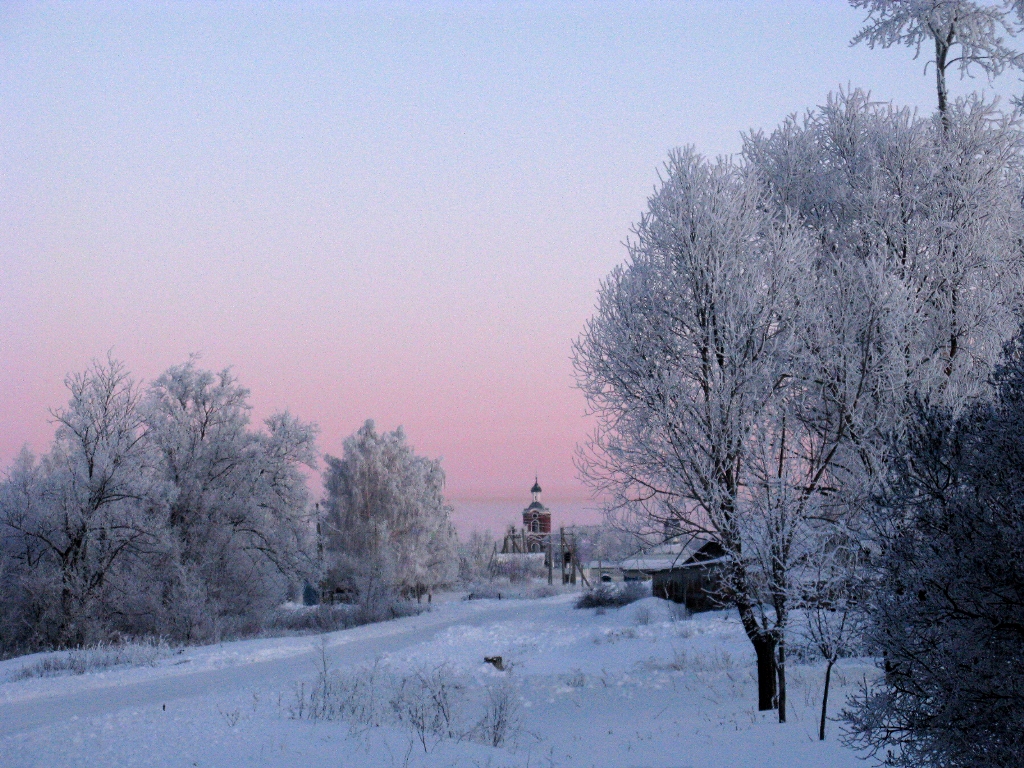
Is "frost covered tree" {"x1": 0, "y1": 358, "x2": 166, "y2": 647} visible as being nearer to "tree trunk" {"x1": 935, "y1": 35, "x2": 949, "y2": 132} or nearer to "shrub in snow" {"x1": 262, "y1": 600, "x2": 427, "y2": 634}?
"shrub in snow" {"x1": 262, "y1": 600, "x2": 427, "y2": 634}

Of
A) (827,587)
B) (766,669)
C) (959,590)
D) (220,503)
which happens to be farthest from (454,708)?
(220,503)

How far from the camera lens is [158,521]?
24.7 metres

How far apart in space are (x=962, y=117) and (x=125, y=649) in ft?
65.5

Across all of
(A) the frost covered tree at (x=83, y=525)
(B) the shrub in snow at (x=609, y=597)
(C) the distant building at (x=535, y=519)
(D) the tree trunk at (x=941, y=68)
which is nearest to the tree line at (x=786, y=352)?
(D) the tree trunk at (x=941, y=68)

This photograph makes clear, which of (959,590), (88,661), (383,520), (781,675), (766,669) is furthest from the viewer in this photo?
(383,520)

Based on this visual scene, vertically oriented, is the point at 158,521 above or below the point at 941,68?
below

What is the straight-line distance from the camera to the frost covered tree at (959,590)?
4285 mm

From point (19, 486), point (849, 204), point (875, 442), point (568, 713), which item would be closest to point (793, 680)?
point (568, 713)

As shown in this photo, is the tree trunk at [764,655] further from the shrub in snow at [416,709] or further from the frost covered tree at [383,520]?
the frost covered tree at [383,520]

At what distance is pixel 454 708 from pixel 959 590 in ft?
32.3

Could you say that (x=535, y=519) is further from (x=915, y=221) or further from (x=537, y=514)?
(x=915, y=221)

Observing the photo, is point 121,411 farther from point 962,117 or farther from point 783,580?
point 962,117

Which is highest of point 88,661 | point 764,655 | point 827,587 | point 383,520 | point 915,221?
point 915,221

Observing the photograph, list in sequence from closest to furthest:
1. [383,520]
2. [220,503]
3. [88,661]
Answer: [88,661]
[220,503]
[383,520]
